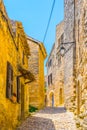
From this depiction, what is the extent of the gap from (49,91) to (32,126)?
25754 mm

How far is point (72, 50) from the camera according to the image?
63.2ft

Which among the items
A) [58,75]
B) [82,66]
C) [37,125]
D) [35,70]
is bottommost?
[37,125]

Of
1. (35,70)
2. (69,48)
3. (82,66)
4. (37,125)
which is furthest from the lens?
(35,70)

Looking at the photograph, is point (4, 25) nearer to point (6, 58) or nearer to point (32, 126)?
point (6, 58)

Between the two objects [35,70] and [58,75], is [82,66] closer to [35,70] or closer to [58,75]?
[35,70]

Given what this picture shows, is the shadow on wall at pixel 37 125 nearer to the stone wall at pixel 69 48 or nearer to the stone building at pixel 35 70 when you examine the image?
the stone wall at pixel 69 48

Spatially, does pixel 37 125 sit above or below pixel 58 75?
below

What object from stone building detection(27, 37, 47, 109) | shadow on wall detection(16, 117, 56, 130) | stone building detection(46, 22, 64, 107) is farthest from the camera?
stone building detection(46, 22, 64, 107)

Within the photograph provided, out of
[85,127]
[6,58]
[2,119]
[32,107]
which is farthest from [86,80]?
[32,107]

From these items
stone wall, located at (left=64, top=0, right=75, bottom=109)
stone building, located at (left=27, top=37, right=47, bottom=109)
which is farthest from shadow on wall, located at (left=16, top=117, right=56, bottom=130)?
stone building, located at (left=27, top=37, right=47, bottom=109)

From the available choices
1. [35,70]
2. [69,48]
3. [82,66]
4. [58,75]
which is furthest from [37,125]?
[58,75]

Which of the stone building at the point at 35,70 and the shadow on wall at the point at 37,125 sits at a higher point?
the stone building at the point at 35,70

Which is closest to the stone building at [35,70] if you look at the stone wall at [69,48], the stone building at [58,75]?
the stone wall at [69,48]

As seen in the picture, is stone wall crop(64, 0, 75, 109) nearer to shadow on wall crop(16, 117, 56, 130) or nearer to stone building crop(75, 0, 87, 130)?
stone building crop(75, 0, 87, 130)
